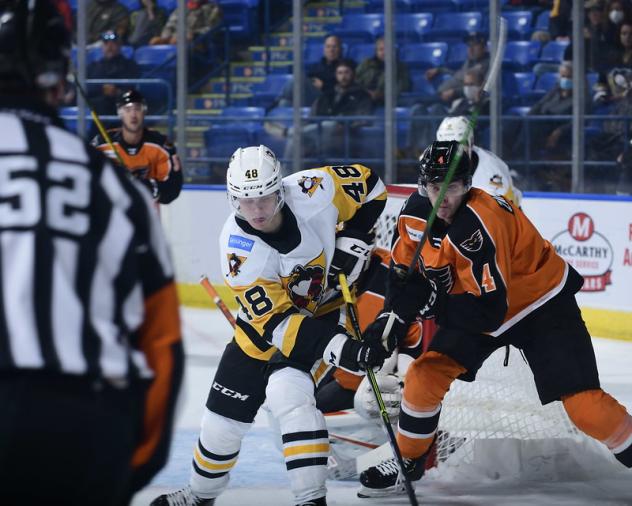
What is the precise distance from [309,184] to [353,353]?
571 millimetres

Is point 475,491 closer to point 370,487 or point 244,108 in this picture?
point 370,487

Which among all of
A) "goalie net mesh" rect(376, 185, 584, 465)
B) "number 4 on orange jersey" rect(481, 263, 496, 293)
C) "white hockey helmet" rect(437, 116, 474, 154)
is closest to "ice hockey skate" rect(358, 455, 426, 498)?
"goalie net mesh" rect(376, 185, 584, 465)

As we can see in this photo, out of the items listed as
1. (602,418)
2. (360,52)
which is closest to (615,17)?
(360,52)

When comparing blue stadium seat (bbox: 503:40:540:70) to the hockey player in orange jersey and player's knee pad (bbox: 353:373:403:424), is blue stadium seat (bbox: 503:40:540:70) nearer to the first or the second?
player's knee pad (bbox: 353:373:403:424)

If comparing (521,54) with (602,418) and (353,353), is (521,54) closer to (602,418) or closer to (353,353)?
(602,418)

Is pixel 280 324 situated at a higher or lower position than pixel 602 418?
higher

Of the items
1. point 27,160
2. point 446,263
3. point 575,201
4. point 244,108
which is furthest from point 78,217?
point 244,108

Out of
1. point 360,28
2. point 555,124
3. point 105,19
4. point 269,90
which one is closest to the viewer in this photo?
point 555,124

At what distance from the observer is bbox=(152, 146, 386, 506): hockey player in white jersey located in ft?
10.00

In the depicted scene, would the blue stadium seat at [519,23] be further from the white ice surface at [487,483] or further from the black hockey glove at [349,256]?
the black hockey glove at [349,256]

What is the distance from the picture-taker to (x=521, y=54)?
22.5 feet

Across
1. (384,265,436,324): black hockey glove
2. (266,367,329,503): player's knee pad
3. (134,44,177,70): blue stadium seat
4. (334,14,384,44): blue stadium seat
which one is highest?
(334,14,384,44): blue stadium seat

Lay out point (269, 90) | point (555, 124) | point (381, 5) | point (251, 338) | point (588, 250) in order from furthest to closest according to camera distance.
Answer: point (269, 90)
point (381, 5)
point (555, 124)
point (588, 250)
point (251, 338)

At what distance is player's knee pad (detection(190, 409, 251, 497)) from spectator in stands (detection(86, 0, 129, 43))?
4911 mm
